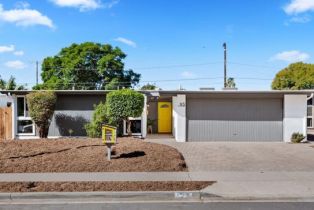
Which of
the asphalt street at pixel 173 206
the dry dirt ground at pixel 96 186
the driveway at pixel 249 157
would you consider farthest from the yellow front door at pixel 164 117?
the asphalt street at pixel 173 206

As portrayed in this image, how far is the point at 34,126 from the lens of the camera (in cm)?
2181

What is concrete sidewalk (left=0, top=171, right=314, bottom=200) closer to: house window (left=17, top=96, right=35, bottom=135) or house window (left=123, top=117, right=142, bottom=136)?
house window (left=123, top=117, right=142, bottom=136)

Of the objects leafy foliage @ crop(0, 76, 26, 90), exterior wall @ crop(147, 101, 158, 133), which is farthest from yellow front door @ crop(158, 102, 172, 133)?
leafy foliage @ crop(0, 76, 26, 90)

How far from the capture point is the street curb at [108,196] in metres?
8.45

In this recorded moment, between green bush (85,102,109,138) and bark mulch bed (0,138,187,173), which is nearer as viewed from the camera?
bark mulch bed (0,138,187,173)

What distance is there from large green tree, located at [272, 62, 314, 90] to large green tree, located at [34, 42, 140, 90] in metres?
23.9

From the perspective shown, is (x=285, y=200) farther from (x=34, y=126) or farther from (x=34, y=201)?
(x=34, y=126)

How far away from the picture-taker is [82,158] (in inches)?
488

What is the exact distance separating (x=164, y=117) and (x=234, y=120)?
19.0ft

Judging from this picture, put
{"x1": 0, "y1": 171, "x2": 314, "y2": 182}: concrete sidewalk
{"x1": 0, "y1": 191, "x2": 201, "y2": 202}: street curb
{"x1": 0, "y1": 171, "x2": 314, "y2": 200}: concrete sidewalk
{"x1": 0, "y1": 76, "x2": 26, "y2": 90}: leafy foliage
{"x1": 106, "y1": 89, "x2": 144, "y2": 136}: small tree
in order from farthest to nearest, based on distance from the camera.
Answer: {"x1": 0, "y1": 76, "x2": 26, "y2": 90}: leafy foliage
{"x1": 106, "y1": 89, "x2": 144, "y2": 136}: small tree
{"x1": 0, "y1": 171, "x2": 314, "y2": 182}: concrete sidewalk
{"x1": 0, "y1": 171, "x2": 314, "y2": 200}: concrete sidewalk
{"x1": 0, "y1": 191, "x2": 201, "y2": 202}: street curb

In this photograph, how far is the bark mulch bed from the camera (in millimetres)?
11383

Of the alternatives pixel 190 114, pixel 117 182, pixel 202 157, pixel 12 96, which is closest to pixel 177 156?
pixel 202 157

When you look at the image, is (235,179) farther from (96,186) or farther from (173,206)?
(96,186)

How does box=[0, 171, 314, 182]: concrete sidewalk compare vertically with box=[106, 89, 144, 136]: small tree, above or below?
below
